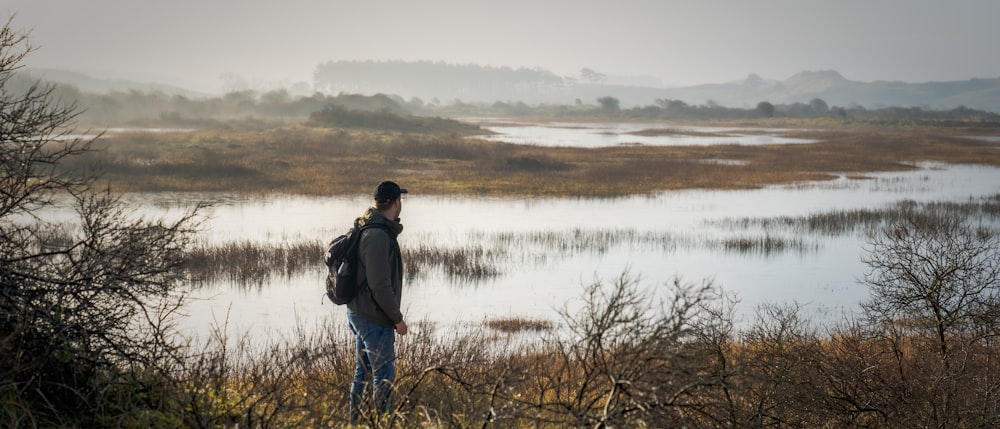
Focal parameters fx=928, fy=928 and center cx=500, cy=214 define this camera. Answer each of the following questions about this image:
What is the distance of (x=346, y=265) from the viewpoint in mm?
7609

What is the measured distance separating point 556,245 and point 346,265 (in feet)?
58.6

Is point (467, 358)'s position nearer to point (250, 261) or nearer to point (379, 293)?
point (379, 293)

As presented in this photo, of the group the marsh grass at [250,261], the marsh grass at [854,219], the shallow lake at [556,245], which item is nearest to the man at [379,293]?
the shallow lake at [556,245]

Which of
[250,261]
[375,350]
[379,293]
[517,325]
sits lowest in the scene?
[517,325]

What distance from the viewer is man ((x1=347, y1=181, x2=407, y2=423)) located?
7.50m

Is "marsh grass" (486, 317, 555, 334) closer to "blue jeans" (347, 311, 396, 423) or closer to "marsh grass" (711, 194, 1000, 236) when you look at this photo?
"blue jeans" (347, 311, 396, 423)

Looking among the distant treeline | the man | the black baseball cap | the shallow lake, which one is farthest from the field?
the distant treeline

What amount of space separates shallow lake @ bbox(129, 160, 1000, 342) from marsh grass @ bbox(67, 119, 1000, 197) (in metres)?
3.01

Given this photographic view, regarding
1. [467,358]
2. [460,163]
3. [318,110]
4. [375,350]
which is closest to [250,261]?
[467,358]

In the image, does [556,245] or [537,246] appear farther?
[556,245]

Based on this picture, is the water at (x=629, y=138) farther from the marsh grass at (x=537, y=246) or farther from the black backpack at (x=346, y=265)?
the black backpack at (x=346, y=265)

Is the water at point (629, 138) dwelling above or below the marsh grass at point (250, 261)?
above

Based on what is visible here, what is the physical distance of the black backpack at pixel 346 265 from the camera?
7.62 metres

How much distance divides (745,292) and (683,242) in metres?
6.28
